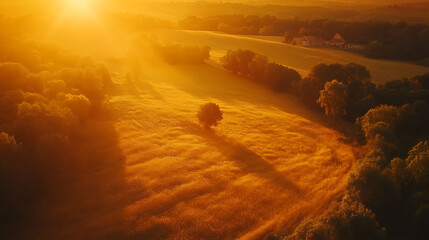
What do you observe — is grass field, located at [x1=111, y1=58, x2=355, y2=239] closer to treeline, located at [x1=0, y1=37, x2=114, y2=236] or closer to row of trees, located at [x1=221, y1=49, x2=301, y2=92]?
treeline, located at [x1=0, y1=37, x2=114, y2=236]

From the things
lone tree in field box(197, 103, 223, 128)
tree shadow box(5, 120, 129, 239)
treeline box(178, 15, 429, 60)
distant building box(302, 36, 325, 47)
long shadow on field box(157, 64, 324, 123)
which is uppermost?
treeline box(178, 15, 429, 60)

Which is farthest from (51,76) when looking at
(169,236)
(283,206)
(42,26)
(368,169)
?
(42,26)

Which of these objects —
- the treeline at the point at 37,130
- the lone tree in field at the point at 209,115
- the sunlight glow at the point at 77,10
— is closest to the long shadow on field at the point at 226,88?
the lone tree in field at the point at 209,115

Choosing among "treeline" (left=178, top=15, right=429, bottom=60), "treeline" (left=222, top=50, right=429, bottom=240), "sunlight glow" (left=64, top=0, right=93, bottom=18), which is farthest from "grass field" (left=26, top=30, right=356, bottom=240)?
"sunlight glow" (left=64, top=0, right=93, bottom=18)

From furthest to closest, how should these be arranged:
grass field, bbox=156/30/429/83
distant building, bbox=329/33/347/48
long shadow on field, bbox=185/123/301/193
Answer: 1. distant building, bbox=329/33/347/48
2. grass field, bbox=156/30/429/83
3. long shadow on field, bbox=185/123/301/193

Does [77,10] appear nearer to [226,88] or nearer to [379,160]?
[226,88]

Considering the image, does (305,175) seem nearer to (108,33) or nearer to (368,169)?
(368,169)
